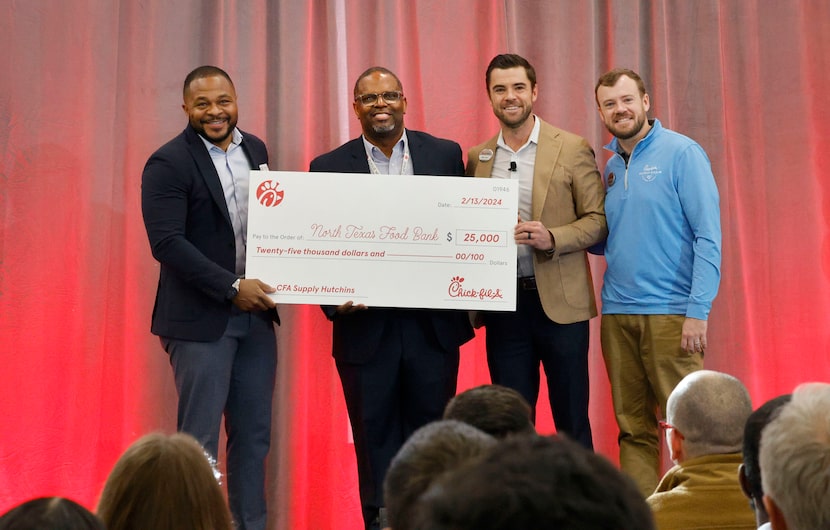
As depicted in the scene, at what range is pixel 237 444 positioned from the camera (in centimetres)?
383

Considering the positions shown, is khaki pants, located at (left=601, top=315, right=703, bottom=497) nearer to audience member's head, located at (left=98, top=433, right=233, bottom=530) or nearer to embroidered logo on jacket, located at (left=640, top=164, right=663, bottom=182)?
embroidered logo on jacket, located at (left=640, top=164, right=663, bottom=182)

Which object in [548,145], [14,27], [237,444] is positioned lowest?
[237,444]

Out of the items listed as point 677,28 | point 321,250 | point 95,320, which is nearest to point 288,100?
point 321,250

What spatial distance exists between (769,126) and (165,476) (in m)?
4.18

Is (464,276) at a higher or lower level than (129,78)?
lower

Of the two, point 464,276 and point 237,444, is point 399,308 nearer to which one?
point 464,276

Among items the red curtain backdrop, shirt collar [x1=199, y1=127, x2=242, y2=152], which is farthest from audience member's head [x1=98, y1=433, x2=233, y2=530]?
the red curtain backdrop

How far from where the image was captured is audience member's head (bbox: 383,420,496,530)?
1358mm

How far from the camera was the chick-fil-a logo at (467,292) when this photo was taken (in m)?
3.72

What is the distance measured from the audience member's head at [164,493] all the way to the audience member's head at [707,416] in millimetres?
1352

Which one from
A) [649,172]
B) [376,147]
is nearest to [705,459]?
[649,172]

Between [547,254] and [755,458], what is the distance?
2.21m

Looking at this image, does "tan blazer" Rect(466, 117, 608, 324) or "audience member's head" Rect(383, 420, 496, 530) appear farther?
"tan blazer" Rect(466, 117, 608, 324)

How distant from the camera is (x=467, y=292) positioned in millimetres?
3734
